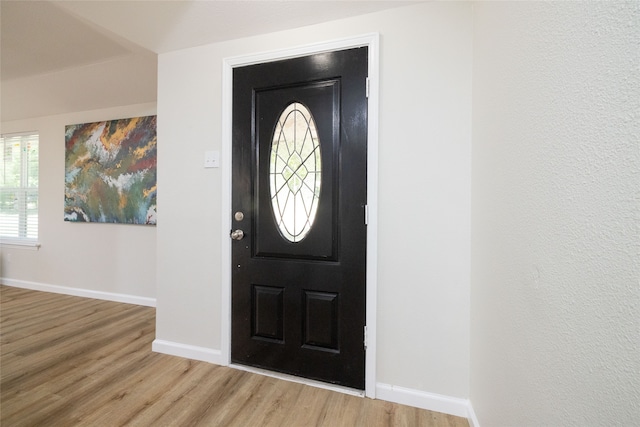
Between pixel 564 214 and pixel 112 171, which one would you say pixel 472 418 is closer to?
pixel 564 214

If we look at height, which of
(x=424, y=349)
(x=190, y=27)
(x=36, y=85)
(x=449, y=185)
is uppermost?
(x=36, y=85)

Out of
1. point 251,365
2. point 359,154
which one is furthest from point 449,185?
point 251,365

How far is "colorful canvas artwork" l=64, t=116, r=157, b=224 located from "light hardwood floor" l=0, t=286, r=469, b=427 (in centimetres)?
134

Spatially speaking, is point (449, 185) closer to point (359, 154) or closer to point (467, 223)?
point (467, 223)

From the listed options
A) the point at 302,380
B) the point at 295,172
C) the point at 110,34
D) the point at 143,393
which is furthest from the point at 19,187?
the point at 302,380

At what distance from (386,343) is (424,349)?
206 mm

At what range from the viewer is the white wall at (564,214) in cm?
44

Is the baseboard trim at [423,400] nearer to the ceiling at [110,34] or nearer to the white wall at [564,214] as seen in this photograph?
the white wall at [564,214]

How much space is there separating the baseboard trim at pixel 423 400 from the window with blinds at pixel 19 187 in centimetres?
473

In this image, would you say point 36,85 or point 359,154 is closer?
point 359,154

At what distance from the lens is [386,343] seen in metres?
1.53

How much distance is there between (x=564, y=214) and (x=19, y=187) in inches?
220

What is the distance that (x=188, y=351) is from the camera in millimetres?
1936

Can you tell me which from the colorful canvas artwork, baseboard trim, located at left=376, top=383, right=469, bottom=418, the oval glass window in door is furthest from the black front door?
the colorful canvas artwork
